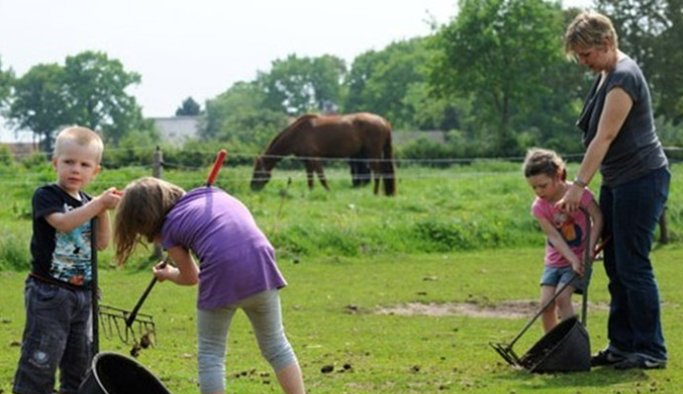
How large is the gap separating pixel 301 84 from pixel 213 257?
153 meters

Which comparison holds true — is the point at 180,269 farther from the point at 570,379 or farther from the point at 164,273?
the point at 570,379

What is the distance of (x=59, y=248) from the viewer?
22.2ft

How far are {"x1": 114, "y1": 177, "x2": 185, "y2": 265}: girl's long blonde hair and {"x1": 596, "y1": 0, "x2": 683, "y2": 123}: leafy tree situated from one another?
51.8 meters

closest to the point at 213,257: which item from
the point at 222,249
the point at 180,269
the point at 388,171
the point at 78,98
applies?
the point at 222,249

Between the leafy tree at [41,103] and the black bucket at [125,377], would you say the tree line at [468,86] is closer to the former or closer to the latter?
the leafy tree at [41,103]

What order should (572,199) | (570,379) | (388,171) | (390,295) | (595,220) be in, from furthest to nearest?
(388,171) < (390,295) < (595,220) < (572,199) < (570,379)

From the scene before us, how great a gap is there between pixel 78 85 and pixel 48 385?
116 meters

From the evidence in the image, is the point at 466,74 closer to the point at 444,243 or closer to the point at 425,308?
the point at 444,243

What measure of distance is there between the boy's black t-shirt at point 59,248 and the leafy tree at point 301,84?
14795cm

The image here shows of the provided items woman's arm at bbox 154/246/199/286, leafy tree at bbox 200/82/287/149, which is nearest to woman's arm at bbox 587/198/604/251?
woman's arm at bbox 154/246/199/286

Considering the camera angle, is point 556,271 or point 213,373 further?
point 556,271

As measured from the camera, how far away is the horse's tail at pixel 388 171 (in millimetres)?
27859

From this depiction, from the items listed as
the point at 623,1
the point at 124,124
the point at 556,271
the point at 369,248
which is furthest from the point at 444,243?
the point at 124,124

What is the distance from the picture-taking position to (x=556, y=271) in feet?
28.9
